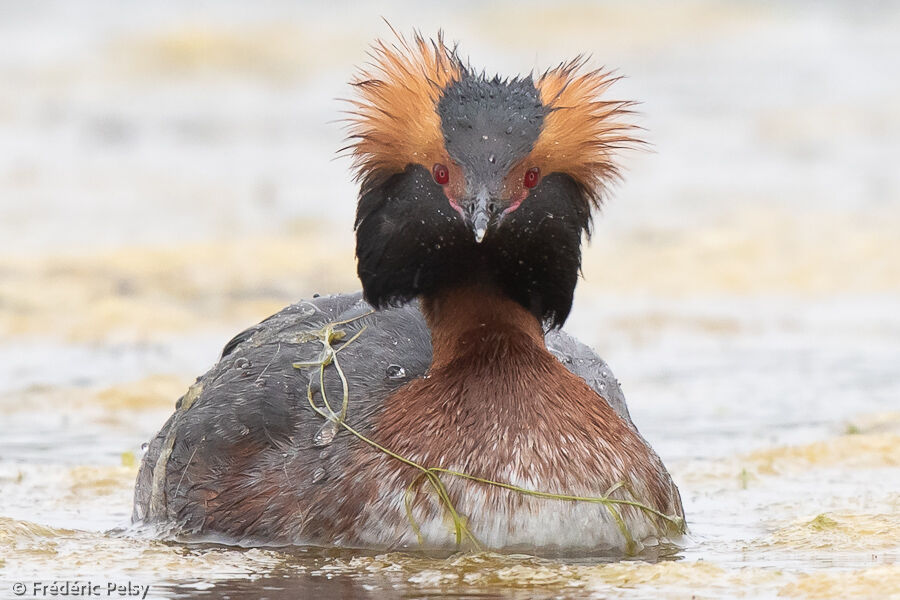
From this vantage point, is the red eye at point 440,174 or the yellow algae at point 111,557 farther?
the red eye at point 440,174

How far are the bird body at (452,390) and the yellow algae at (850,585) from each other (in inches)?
39.4

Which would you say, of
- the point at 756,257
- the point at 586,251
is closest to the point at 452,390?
the point at 586,251

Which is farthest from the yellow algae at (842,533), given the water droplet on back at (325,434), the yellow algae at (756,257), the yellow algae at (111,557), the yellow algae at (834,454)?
the yellow algae at (756,257)

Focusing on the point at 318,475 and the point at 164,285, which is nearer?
the point at 318,475

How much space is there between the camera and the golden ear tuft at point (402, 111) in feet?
24.8

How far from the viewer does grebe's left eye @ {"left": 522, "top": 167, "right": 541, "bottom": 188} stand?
7500 millimetres

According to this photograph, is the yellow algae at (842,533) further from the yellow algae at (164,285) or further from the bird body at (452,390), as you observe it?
the yellow algae at (164,285)

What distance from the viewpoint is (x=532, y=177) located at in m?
7.54

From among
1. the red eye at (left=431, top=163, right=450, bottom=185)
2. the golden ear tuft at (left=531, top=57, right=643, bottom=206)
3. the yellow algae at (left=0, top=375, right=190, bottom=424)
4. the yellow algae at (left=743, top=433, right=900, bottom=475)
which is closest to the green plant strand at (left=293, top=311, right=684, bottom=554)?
the red eye at (left=431, top=163, right=450, bottom=185)

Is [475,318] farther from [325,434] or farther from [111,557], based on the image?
[111,557]

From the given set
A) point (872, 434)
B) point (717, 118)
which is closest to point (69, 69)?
point (717, 118)

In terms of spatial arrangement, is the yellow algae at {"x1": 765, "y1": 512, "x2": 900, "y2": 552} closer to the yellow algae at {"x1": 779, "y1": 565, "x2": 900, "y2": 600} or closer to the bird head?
the yellow algae at {"x1": 779, "y1": 565, "x2": 900, "y2": 600}

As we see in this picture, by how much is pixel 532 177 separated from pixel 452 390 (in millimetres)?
1057

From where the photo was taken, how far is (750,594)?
22.0ft
